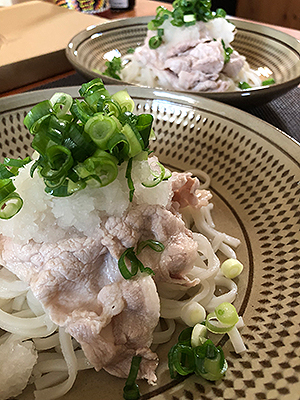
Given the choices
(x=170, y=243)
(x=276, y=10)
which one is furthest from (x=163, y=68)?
(x=276, y=10)

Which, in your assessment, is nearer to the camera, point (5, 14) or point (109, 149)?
point (109, 149)

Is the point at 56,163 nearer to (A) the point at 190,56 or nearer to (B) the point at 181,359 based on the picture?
(B) the point at 181,359

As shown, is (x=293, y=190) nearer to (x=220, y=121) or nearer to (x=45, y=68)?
(x=220, y=121)

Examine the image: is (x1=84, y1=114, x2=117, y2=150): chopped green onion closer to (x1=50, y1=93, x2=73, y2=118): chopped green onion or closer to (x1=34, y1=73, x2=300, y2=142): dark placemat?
(x1=50, y1=93, x2=73, y2=118): chopped green onion

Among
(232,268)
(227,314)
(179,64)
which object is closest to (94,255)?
(227,314)

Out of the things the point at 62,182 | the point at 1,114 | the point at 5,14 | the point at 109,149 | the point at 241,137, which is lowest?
the point at 5,14

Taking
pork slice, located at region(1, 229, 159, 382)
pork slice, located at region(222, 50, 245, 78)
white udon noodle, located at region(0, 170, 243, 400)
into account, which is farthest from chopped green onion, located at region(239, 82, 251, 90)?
pork slice, located at region(1, 229, 159, 382)

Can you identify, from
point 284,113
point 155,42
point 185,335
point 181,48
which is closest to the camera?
point 185,335
